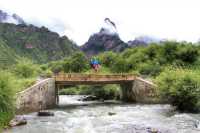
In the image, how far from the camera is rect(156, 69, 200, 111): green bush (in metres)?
44.2

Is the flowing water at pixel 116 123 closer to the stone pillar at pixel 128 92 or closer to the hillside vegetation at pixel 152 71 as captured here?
the hillside vegetation at pixel 152 71

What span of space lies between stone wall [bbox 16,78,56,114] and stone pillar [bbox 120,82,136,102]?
1416 centimetres

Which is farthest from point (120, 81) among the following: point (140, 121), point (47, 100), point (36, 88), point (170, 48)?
point (170, 48)

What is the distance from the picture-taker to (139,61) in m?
99.6

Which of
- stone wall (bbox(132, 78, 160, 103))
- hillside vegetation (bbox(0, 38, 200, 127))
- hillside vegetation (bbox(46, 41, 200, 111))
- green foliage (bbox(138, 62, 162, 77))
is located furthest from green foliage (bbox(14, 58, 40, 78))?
green foliage (bbox(138, 62, 162, 77))

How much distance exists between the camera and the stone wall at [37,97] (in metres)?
43.8

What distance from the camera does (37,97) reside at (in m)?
49.9

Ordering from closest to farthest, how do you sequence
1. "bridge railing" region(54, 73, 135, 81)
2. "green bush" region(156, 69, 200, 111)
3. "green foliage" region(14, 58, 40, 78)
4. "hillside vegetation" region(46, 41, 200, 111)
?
"green bush" region(156, 69, 200, 111), "hillside vegetation" region(46, 41, 200, 111), "bridge railing" region(54, 73, 135, 81), "green foliage" region(14, 58, 40, 78)

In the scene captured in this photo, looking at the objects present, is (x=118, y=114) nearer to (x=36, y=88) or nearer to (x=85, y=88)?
(x=36, y=88)

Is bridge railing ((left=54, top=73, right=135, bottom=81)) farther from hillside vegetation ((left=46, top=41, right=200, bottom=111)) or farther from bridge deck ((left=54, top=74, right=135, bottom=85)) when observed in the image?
hillside vegetation ((left=46, top=41, right=200, bottom=111))

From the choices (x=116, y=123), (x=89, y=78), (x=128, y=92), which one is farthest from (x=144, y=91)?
(x=116, y=123)

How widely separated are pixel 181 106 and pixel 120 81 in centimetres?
1926

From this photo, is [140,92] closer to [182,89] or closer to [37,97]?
[182,89]

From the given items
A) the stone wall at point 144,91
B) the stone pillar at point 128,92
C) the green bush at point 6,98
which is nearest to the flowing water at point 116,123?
the green bush at point 6,98
